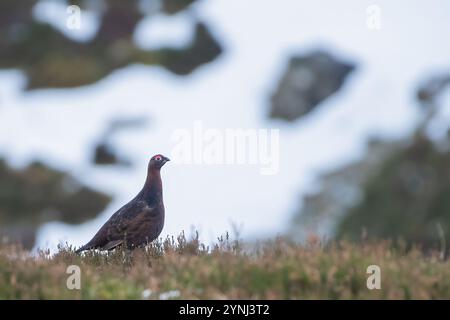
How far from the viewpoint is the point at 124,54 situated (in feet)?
104

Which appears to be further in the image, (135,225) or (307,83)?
(307,83)

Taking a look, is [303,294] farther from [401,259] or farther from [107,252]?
[107,252]

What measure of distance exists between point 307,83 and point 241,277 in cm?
3821

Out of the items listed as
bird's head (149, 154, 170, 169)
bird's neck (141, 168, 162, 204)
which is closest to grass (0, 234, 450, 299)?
bird's neck (141, 168, 162, 204)

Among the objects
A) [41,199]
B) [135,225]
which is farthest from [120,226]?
[41,199]

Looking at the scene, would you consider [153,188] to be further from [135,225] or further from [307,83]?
[307,83]

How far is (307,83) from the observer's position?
154ft

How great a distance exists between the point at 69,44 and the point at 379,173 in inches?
380

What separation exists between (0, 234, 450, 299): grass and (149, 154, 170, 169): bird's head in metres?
1.92

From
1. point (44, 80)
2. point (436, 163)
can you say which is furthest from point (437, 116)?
point (44, 80)

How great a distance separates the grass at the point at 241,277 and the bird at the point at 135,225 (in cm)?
128

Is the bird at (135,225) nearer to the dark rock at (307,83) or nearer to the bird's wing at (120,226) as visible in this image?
the bird's wing at (120,226)

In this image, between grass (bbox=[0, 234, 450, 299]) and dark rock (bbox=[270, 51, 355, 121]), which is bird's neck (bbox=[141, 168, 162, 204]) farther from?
dark rock (bbox=[270, 51, 355, 121])

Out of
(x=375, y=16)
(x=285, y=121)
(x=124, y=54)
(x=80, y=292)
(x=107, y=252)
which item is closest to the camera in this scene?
(x=80, y=292)
